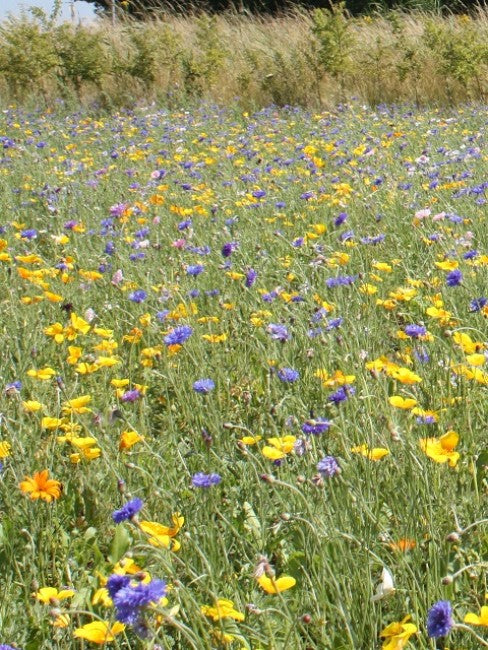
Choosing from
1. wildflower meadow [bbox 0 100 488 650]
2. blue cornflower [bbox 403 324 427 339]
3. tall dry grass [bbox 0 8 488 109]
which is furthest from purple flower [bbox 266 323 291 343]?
tall dry grass [bbox 0 8 488 109]

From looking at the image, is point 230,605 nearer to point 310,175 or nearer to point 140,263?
point 140,263

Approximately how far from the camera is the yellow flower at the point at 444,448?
4.35ft

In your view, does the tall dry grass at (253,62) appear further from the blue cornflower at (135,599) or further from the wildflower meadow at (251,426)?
the blue cornflower at (135,599)

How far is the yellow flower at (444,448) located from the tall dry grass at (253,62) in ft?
28.8

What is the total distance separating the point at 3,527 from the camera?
1.71 m

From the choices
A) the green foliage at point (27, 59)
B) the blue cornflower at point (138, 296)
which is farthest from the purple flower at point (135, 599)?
the green foliage at point (27, 59)

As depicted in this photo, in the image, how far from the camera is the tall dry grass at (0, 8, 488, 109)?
996 centimetres

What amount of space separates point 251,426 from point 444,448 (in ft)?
2.73

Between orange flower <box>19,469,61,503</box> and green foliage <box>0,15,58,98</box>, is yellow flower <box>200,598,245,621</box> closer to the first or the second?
orange flower <box>19,469,61,503</box>

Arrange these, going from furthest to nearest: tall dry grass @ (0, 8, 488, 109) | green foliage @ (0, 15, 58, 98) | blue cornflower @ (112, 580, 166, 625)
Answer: green foliage @ (0, 15, 58, 98), tall dry grass @ (0, 8, 488, 109), blue cornflower @ (112, 580, 166, 625)

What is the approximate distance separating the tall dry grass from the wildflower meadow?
213 inches

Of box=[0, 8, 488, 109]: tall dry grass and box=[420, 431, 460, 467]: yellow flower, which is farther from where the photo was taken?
box=[0, 8, 488, 109]: tall dry grass

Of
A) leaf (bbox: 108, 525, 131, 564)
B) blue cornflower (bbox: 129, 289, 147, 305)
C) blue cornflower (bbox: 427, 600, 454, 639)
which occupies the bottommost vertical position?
leaf (bbox: 108, 525, 131, 564)

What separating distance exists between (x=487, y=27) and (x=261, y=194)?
28.9 ft
